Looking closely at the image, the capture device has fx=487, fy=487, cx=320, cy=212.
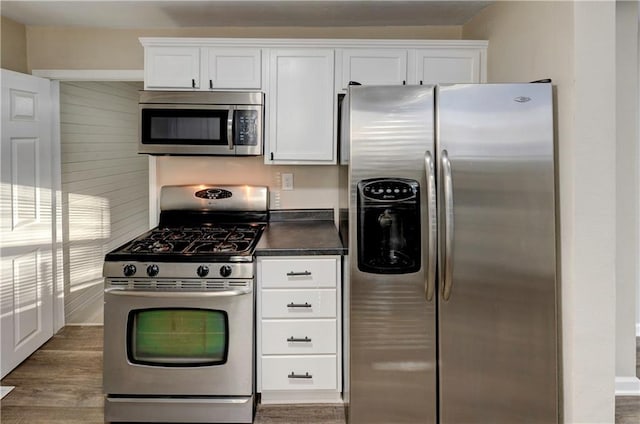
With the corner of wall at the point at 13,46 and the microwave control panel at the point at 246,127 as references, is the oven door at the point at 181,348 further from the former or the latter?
the corner of wall at the point at 13,46

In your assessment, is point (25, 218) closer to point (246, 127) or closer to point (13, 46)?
point (13, 46)

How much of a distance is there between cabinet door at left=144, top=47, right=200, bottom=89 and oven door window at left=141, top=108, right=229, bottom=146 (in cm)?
20

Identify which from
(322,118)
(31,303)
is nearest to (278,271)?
(322,118)

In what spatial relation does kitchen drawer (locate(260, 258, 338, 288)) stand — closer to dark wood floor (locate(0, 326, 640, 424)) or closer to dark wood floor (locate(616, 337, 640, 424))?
dark wood floor (locate(0, 326, 640, 424))

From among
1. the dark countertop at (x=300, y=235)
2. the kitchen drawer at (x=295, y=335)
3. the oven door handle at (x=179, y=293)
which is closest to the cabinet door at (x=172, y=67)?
the dark countertop at (x=300, y=235)

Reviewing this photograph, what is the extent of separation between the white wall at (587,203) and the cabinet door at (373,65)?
98 centimetres

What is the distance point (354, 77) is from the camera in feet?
9.87

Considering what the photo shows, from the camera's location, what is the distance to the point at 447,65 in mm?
3018

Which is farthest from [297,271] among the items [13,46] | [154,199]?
[13,46]

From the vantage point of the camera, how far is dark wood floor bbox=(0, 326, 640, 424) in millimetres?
2553

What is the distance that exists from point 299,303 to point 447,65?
171 cm

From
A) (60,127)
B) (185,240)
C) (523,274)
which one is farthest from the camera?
(60,127)

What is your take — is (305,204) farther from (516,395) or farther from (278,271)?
→ (516,395)

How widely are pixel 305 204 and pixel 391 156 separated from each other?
127cm
